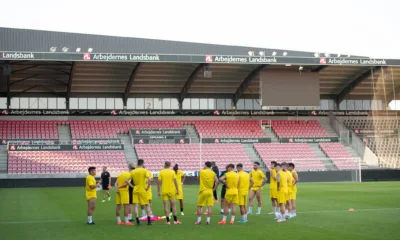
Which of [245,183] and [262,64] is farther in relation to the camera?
[262,64]

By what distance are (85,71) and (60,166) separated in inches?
311

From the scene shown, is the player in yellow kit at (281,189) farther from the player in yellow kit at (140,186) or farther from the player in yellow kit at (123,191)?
the player in yellow kit at (123,191)

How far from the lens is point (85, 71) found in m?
46.9

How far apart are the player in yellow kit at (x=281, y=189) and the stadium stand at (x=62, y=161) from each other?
2892 cm

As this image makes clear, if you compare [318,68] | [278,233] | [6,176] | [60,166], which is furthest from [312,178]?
[278,233]

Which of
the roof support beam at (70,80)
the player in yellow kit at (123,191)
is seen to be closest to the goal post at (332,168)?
the roof support beam at (70,80)

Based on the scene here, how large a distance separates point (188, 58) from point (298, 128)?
52.8 ft

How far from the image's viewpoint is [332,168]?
49094 mm

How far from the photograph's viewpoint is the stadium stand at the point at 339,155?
161 ft

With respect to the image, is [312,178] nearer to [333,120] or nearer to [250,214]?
[333,120]

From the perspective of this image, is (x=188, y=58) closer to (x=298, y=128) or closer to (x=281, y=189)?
(x=298, y=128)

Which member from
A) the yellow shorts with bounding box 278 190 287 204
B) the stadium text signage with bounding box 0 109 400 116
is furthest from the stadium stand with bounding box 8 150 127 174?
the yellow shorts with bounding box 278 190 287 204

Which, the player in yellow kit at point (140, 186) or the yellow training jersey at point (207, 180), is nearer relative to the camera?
the yellow training jersey at point (207, 180)

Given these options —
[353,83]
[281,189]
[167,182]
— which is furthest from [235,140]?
[167,182]
